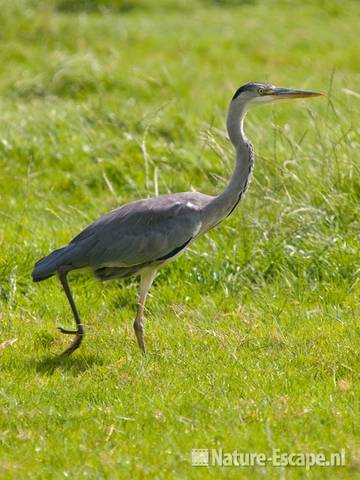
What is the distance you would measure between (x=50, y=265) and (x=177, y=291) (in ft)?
4.15

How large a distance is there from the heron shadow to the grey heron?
70 mm

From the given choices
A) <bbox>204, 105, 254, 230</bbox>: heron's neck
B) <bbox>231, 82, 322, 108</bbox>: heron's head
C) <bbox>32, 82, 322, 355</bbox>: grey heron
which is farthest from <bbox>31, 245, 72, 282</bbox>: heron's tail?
<bbox>231, 82, 322, 108</bbox>: heron's head

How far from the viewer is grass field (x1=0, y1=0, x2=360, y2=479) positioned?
16.6ft

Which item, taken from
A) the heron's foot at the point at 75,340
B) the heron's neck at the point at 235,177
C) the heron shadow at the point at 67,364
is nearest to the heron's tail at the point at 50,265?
the heron's foot at the point at 75,340

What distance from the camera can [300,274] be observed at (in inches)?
293

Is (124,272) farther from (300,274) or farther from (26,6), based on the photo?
(26,6)

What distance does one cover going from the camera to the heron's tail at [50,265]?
6.39 metres

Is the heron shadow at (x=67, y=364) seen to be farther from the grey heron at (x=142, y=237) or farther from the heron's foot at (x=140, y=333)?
the heron's foot at (x=140, y=333)

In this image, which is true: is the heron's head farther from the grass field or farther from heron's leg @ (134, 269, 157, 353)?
heron's leg @ (134, 269, 157, 353)

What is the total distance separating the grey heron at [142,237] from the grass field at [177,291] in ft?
1.32

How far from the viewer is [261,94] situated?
708 cm

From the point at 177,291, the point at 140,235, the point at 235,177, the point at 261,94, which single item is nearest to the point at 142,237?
the point at 140,235

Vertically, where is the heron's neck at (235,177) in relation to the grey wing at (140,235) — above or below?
above

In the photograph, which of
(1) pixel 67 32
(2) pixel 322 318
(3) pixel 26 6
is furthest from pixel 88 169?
(3) pixel 26 6
